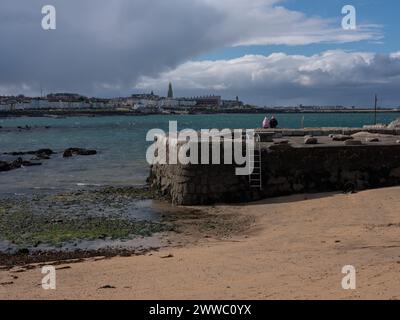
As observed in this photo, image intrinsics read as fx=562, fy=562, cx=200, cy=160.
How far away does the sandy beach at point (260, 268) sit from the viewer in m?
7.40

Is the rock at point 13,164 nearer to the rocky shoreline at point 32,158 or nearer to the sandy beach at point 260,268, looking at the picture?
the rocky shoreline at point 32,158

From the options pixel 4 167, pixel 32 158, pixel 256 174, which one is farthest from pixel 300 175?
pixel 32 158

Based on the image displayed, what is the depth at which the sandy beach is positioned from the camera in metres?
7.40

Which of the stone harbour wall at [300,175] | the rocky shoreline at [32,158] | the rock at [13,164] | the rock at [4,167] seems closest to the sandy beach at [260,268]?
the stone harbour wall at [300,175]

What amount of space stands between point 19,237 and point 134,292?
673 centimetres

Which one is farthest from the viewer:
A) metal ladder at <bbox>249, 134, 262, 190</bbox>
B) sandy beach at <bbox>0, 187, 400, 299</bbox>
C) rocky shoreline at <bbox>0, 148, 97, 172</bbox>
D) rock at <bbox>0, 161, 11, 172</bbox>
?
rocky shoreline at <bbox>0, 148, 97, 172</bbox>

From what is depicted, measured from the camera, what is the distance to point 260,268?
880 cm

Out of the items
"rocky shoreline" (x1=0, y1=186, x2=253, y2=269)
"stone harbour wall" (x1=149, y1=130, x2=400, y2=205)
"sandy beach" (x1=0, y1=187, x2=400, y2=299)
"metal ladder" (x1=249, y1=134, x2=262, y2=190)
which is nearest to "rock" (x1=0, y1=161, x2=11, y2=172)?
"rocky shoreline" (x1=0, y1=186, x2=253, y2=269)

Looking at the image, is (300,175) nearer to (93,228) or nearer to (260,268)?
(93,228)

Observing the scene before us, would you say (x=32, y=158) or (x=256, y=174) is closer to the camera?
(x=256, y=174)

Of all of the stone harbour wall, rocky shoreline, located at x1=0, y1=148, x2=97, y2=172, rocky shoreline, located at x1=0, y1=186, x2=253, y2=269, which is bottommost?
rocky shoreline, located at x1=0, y1=186, x2=253, y2=269

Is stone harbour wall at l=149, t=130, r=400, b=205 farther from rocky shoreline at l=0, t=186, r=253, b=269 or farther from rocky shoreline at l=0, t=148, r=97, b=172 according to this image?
rocky shoreline at l=0, t=148, r=97, b=172

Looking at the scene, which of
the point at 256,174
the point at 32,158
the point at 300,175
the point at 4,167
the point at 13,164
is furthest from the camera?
the point at 32,158

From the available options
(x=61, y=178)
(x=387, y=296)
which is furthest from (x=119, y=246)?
(x=61, y=178)
